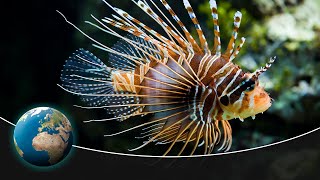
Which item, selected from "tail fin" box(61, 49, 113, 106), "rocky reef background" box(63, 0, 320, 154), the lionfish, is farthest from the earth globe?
"rocky reef background" box(63, 0, 320, 154)

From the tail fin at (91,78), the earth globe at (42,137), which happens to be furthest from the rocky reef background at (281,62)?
the earth globe at (42,137)

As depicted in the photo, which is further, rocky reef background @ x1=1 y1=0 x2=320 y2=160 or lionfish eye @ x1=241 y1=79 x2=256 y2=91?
rocky reef background @ x1=1 y1=0 x2=320 y2=160

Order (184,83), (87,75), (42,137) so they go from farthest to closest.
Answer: (87,75), (42,137), (184,83)

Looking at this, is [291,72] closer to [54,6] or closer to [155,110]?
[155,110]

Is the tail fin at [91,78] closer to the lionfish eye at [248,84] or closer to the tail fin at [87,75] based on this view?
the tail fin at [87,75]

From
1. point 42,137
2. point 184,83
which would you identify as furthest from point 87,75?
point 184,83

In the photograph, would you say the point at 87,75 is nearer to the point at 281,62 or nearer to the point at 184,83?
the point at 184,83

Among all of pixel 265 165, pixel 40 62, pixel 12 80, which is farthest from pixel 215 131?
pixel 12 80

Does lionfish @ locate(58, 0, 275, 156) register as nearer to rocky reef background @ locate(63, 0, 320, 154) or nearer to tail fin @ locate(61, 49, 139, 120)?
tail fin @ locate(61, 49, 139, 120)
